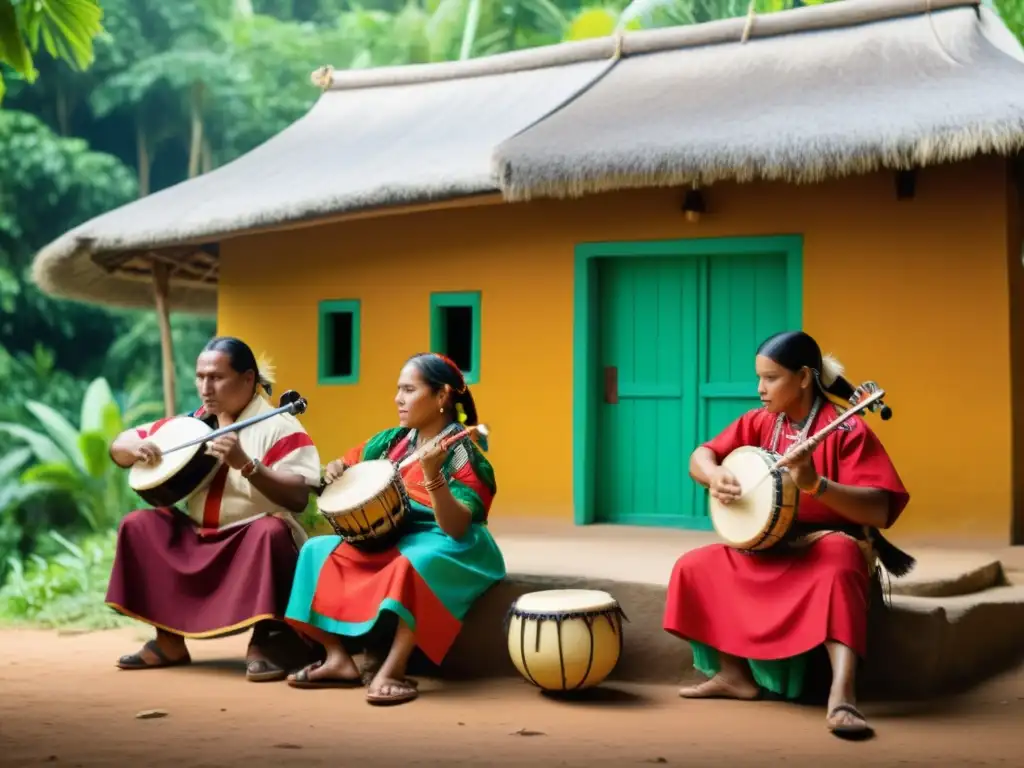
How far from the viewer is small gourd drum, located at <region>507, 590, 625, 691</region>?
4.72 metres

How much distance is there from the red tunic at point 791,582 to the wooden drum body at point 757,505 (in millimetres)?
137

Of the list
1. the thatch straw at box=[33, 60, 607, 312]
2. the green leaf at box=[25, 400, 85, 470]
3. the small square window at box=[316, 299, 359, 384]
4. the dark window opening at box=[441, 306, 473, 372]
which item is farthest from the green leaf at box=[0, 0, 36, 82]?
the green leaf at box=[25, 400, 85, 470]

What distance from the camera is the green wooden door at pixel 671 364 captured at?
7.86m

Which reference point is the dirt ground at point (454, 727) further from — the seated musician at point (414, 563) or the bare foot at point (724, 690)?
the seated musician at point (414, 563)

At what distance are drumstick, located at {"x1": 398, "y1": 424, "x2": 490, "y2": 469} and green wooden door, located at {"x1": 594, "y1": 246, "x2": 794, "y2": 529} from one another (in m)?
3.10

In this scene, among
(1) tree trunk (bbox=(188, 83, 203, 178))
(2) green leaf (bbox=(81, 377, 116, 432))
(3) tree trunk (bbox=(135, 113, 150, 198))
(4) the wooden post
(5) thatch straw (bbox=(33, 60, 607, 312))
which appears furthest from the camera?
(3) tree trunk (bbox=(135, 113, 150, 198))

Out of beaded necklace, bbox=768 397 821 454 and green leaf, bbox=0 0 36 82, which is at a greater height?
green leaf, bbox=0 0 36 82

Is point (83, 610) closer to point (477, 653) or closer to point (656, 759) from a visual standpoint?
point (477, 653)

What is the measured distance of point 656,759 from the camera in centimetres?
391

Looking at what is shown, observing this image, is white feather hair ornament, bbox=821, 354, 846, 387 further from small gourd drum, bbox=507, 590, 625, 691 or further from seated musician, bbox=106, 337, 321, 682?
seated musician, bbox=106, 337, 321, 682

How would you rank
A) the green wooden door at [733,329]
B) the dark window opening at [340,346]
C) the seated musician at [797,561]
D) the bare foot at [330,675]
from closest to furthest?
1. the seated musician at [797,561]
2. the bare foot at [330,675]
3. the green wooden door at [733,329]
4. the dark window opening at [340,346]

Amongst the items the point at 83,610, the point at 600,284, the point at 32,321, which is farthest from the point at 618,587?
the point at 32,321

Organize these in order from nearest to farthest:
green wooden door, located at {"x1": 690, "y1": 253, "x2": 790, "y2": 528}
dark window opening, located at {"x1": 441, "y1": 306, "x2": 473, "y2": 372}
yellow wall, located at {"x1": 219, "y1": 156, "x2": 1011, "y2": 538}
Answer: yellow wall, located at {"x1": 219, "y1": 156, "x2": 1011, "y2": 538} < green wooden door, located at {"x1": 690, "y1": 253, "x2": 790, "y2": 528} < dark window opening, located at {"x1": 441, "y1": 306, "x2": 473, "y2": 372}

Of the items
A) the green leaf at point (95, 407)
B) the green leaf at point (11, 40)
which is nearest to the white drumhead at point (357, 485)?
the green leaf at point (11, 40)
